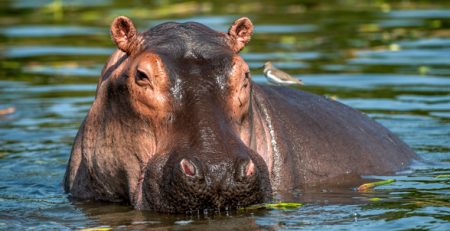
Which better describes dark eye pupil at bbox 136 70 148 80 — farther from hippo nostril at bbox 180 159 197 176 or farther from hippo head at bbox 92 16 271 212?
hippo nostril at bbox 180 159 197 176

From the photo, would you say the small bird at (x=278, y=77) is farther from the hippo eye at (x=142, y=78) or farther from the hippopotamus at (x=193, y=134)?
the hippo eye at (x=142, y=78)

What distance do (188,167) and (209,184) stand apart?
175 mm

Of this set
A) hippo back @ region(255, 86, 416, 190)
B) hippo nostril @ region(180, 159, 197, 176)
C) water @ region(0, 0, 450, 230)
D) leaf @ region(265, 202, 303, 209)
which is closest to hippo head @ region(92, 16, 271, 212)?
hippo nostril @ region(180, 159, 197, 176)

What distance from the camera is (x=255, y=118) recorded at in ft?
28.0

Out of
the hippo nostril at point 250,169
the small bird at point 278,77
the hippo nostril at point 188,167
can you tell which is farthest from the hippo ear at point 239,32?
the small bird at point 278,77

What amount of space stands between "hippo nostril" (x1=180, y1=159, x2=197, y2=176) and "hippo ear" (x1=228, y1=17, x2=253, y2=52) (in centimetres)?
142

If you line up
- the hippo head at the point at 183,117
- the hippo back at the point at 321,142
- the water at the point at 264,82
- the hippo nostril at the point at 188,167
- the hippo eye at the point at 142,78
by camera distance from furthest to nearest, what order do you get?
1. the hippo back at the point at 321,142
2. the water at the point at 264,82
3. the hippo eye at the point at 142,78
4. the hippo head at the point at 183,117
5. the hippo nostril at the point at 188,167

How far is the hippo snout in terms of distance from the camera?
7094 mm

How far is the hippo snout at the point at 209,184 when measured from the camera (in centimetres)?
709

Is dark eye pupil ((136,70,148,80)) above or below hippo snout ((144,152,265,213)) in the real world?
above

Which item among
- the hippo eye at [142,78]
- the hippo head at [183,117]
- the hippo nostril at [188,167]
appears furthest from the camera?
the hippo eye at [142,78]

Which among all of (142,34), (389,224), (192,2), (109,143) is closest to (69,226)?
(109,143)

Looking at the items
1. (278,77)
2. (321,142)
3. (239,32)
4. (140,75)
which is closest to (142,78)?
(140,75)

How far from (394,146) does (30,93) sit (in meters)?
6.46
